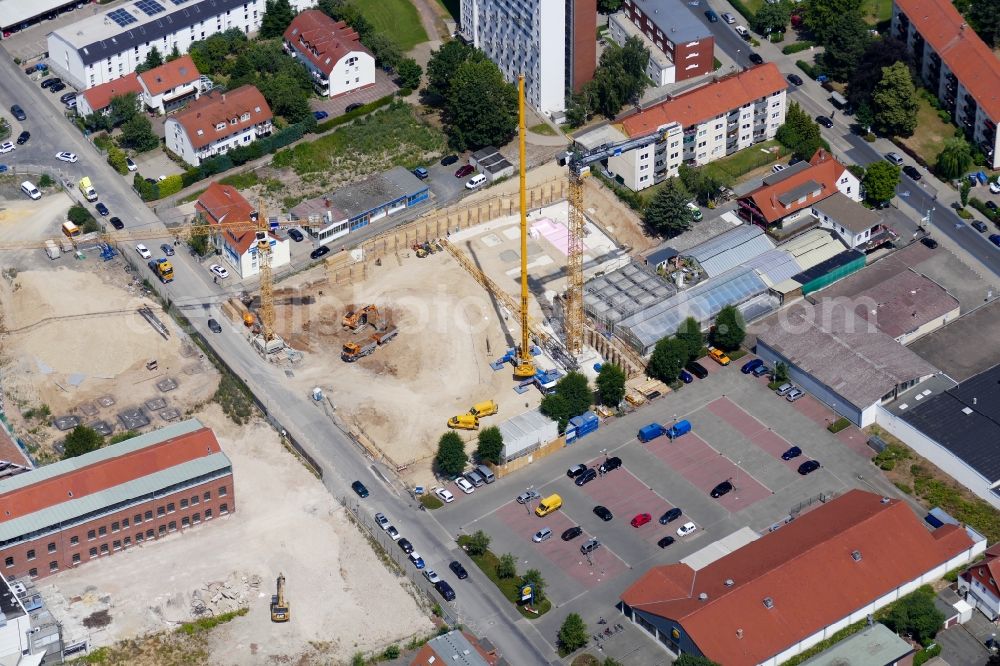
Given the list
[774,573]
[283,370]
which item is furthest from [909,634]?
[283,370]

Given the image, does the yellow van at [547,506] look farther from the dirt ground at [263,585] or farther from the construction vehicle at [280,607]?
the construction vehicle at [280,607]

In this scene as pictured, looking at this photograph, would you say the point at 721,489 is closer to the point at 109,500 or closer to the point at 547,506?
the point at 547,506

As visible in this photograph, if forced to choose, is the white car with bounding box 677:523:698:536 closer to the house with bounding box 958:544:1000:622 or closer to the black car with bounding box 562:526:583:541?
the black car with bounding box 562:526:583:541

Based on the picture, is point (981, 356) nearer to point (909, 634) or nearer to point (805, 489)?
point (805, 489)

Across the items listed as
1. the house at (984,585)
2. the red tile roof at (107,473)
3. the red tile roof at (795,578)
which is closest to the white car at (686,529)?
the red tile roof at (795,578)

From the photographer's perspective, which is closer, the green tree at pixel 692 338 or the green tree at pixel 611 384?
the green tree at pixel 611 384

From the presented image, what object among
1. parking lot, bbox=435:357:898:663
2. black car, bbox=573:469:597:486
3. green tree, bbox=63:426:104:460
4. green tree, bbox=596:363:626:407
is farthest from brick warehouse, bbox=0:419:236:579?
green tree, bbox=596:363:626:407

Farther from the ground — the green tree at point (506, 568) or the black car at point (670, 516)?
the green tree at point (506, 568)
